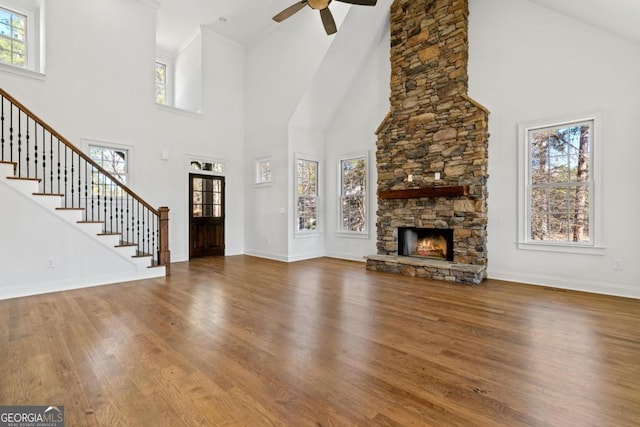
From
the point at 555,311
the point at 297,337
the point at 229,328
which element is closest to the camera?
the point at 297,337

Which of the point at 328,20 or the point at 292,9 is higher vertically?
the point at 292,9

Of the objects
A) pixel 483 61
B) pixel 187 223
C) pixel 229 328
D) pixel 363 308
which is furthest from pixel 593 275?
pixel 187 223

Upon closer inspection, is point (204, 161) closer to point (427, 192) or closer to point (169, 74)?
point (169, 74)

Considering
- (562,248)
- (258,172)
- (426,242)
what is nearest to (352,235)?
(426,242)

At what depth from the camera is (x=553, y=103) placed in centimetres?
460

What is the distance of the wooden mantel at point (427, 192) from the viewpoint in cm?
516

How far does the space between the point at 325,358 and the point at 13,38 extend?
8057mm

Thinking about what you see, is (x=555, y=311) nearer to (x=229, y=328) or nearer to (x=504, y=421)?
(x=504, y=421)

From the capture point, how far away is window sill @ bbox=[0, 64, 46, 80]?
5.12 meters

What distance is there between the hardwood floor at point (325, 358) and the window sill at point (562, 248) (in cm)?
63

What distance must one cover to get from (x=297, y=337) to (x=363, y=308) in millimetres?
1116

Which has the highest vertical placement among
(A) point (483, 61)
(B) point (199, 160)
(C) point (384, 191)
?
(A) point (483, 61)

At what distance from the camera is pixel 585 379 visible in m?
2.10

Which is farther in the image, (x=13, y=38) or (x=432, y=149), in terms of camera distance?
(x=13, y=38)
